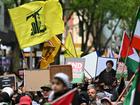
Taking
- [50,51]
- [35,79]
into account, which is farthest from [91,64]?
[35,79]

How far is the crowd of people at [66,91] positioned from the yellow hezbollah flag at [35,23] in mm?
1206

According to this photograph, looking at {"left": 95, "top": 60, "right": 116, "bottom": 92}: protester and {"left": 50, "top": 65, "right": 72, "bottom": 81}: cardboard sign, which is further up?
{"left": 50, "top": 65, "right": 72, "bottom": 81}: cardboard sign

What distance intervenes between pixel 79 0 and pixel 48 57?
788 inches

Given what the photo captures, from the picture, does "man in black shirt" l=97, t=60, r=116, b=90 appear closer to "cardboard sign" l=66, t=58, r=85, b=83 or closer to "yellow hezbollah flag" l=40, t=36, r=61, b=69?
"cardboard sign" l=66, t=58, r=85, b=83

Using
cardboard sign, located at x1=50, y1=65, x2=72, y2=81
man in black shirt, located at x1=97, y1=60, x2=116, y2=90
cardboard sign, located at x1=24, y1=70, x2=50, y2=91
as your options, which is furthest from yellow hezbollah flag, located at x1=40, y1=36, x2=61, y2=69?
cardboard sign, located at x1=50, y1=65, x2=72, y2=81

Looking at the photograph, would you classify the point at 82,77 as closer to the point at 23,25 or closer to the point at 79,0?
the point at 23,25

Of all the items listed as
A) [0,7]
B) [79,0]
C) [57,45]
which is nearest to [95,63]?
[57,45]

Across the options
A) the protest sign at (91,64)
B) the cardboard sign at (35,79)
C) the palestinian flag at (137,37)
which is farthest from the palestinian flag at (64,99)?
the protest sign at (91,64)

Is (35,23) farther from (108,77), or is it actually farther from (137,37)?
(137,37)

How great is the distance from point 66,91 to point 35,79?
5975mm

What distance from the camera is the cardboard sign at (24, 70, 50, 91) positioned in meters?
14.3

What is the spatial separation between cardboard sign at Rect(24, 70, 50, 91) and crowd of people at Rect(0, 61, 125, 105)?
122mm

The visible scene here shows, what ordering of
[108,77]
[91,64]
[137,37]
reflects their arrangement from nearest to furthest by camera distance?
[137,37] → [108,77] → [91,64]

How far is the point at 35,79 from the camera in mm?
14438
